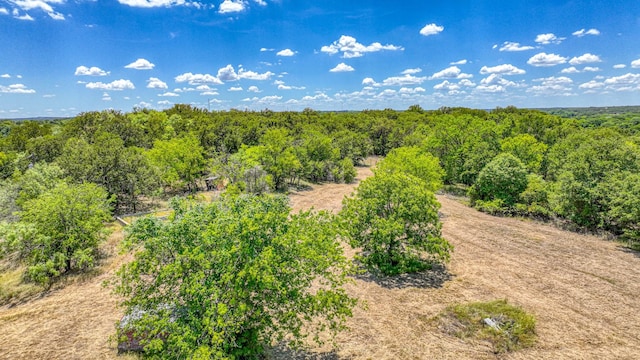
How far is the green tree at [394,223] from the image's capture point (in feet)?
60.8

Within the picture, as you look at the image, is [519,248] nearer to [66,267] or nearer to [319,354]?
[319,354]

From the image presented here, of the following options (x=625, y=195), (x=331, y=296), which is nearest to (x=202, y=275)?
(x=331, y=296)

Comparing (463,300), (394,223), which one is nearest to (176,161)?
(394,223)

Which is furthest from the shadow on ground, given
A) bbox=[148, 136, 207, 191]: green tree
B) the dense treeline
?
bbox=[148, 136, 207, 191]: green tree

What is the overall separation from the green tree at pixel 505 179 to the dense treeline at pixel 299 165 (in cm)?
10

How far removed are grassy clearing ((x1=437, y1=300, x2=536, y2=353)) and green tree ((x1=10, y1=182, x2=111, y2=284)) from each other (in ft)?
64.6

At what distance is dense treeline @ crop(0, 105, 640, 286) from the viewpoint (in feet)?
79.8

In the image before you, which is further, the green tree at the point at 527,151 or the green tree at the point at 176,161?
the green tree at the point at 527,151

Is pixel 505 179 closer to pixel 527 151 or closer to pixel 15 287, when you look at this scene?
pixel 527 151

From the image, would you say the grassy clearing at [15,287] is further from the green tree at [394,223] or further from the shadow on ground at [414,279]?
the shadow on ground at [414,279]

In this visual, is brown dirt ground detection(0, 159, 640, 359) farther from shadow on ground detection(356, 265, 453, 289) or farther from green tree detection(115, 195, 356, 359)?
green tree detection(115, 195, 356, 359)

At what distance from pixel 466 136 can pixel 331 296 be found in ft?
134

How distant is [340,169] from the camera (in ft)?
167

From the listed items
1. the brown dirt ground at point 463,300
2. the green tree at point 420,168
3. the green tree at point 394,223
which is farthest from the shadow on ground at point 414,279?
the green tree at point 420,168
